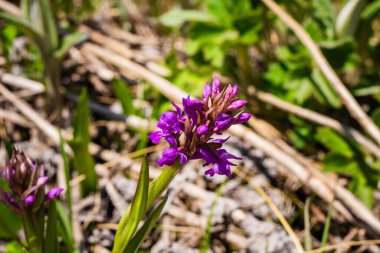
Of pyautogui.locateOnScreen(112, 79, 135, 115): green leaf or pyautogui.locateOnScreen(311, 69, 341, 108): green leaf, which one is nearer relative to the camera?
pyautogui.locateOnScreen(311, 69, 341, 108): green leaf

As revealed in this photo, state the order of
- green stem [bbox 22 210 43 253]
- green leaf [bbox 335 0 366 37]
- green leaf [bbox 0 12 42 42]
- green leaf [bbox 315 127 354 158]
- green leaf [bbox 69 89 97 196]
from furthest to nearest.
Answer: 1. green leaf [bbox 335 0 366 37]
2. green leaf [bbox 315 127 354 158]
3. green leaf [bbox 0 12 42 42]
4. green leaf [bbox 69 89 97 196]
5. green stem [bbox 22 210 43 253]

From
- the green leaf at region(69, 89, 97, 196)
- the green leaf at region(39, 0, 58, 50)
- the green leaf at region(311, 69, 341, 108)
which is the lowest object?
the green leaf at region(69, 89, 97, 196)

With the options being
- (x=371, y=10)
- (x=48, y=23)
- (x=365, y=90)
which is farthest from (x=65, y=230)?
(x=371, y=10)

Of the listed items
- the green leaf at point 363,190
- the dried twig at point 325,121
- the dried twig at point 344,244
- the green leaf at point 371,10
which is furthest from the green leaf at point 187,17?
the dried twig at point 344,244

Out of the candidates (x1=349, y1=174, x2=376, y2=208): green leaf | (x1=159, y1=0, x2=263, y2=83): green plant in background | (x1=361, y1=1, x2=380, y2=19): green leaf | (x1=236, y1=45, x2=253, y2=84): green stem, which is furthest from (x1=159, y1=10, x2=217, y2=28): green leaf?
(x1=349, y1=174, x2=376, y2=208): green leaf

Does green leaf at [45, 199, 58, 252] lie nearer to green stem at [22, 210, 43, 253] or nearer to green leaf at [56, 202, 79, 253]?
green stem at [22, 210, 43, 253]

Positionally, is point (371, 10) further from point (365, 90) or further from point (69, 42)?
point (69, 42)
